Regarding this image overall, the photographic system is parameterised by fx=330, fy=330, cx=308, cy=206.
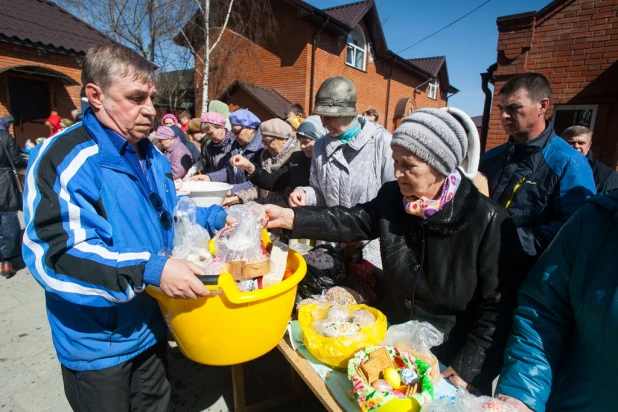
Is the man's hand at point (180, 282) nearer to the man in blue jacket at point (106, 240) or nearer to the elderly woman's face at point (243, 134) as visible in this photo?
the man in blue jacket at point (106, 240)

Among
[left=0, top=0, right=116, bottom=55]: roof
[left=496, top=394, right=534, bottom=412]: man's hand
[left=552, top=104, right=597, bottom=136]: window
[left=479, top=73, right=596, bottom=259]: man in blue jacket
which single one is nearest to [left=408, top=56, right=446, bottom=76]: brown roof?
[left=552, top=104, right=597, bottom=136]: window

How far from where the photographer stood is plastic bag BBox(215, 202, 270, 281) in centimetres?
143

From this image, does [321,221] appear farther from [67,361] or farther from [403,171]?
[67,361]

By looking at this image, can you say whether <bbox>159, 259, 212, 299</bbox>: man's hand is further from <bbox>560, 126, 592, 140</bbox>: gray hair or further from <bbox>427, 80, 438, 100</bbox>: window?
<bbox>427, 80, 438, 100</bbox>: window

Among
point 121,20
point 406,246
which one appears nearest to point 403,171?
point 406,246

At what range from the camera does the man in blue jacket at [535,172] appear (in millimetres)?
2135

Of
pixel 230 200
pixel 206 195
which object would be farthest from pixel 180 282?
pixel 230 200

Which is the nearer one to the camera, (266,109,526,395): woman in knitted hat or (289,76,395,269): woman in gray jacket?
(266,109,526,395): woman in knitted hat

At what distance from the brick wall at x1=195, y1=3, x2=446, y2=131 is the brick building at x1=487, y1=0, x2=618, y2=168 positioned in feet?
28.7

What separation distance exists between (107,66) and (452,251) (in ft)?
5.77

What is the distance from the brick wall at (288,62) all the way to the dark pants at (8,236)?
11363 millimetres

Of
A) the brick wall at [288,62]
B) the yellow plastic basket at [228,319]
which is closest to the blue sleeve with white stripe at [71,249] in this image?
the yellow plastic basket at [228,319]

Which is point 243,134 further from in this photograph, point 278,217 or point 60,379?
point 60,379

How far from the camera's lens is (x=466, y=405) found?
1110mm
